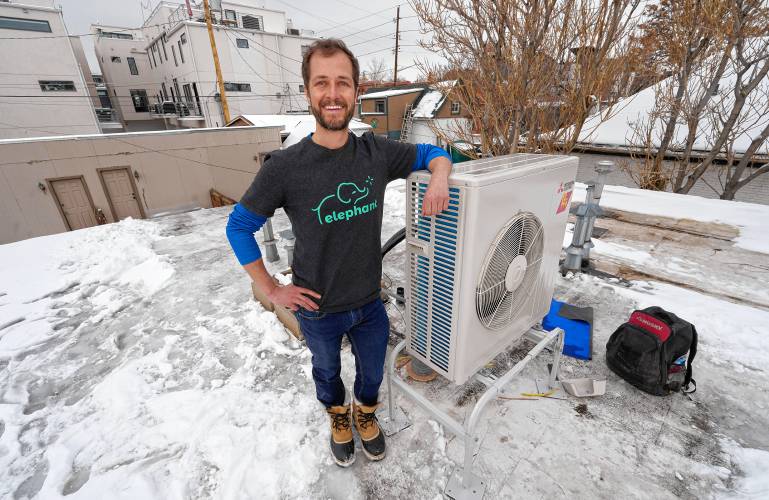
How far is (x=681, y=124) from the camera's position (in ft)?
27.0

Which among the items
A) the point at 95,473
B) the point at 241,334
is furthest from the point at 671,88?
the point at 95,473

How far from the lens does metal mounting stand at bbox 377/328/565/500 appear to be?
1488 millimetres

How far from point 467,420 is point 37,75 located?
27444mm

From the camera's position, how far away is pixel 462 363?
1580mm

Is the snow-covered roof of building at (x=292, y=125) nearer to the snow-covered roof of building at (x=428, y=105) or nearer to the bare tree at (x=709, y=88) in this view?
the snow-covered roof of building at (x=428, y=105)

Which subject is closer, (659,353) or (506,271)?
(506,271)

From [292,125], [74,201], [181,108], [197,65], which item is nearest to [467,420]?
[74,201]

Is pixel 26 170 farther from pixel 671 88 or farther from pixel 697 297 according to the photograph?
pixel 671 88

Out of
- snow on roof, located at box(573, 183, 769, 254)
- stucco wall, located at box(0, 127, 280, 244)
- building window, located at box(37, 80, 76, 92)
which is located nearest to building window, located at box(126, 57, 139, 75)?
building window, located at box(37, 80, 76, 92)

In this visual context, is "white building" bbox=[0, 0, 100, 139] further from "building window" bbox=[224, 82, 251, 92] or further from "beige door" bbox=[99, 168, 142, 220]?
"beige door" bbox=[99, 168, 142, 220]

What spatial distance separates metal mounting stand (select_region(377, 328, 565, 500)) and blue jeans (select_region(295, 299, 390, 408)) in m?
0.13

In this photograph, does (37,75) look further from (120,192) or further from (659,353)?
(659,353)

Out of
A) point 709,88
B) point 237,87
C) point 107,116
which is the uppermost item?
point 237,87

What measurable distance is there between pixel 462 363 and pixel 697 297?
3.30 meters
